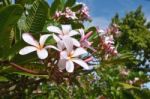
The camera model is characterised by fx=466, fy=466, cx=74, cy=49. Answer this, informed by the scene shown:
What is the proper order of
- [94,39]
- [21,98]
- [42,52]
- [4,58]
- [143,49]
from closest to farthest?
[42,52] → [4,58] → [21,98] → [94,39] → [143,49]

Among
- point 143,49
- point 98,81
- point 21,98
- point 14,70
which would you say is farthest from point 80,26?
point 143,49

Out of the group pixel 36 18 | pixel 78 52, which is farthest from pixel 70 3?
pixel 78 52

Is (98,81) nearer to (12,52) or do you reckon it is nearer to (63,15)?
(63,15)

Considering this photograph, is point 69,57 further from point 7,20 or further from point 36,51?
point 7,20

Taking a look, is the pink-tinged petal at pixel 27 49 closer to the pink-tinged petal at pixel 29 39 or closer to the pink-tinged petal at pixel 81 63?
the pink-tinged petal at pixel 29 39

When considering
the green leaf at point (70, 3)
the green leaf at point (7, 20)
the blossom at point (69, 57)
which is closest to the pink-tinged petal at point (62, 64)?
the blossom at point (69, 57)

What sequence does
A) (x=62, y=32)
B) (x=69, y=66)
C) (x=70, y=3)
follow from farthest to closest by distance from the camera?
(x=70, y=3), (x=62, y=32), (x=69, y=66)
